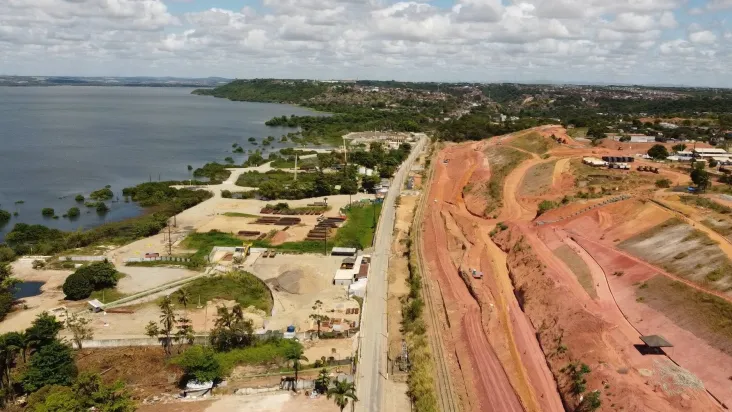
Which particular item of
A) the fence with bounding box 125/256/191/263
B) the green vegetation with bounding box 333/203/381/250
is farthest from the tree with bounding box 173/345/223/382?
the green vegetation with bounding box 333/203/381/250

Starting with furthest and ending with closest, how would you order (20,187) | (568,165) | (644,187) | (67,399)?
(20,187) → (568,165) → (644,187) → (67,399)

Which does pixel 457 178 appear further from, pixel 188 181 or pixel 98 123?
pixel 98 123

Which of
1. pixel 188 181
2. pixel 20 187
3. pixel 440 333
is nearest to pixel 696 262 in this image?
pixel 440 333

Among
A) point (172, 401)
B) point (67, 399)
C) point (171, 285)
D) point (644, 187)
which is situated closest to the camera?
point (67, 399)

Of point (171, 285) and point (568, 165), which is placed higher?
point (568, 165)

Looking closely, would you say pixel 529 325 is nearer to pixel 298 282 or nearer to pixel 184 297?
pixel 298 282

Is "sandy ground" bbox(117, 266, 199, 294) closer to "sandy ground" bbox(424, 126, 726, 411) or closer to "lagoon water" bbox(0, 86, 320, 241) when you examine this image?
"sandy ground" bbox(424, 126, 726, 411)

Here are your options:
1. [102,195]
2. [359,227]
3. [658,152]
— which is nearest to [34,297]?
[359,227]
